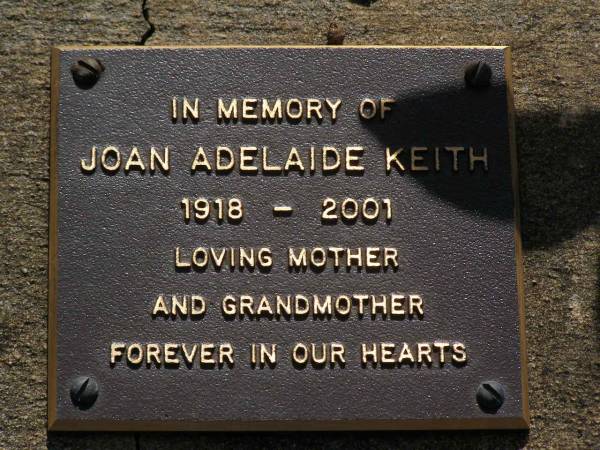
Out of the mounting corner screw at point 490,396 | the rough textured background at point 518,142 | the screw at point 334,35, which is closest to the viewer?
the mounting corner screw at point 490,396

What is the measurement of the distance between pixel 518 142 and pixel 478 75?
0.33 m

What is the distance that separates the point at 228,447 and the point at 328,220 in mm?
928

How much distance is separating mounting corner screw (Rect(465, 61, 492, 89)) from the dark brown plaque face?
1 centimetres

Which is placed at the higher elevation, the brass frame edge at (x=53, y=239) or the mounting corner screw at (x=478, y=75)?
the mounting corner screw at (x=478, y=75)

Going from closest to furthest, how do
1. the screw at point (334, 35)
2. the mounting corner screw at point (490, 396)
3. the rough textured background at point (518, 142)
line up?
the mounting corner screw at point (490, 396)
the rough textured background at point (518, 142)
the screw at point (334, 35)

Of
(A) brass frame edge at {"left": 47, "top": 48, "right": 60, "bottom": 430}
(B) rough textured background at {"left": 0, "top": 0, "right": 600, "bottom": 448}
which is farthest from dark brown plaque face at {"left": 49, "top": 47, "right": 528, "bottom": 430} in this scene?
A: (B) rough textured background at {"left": 0, "top": 0, "right": 600, "bottom": 448}

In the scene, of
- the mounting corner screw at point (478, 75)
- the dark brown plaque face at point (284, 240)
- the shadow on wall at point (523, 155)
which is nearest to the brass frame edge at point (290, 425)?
the dark brown plaque face at point (284, 240)

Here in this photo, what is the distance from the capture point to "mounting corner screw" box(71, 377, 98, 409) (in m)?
2.50

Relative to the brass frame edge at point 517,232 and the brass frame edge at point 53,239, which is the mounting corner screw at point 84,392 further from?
the brass frame edge at point 517,232

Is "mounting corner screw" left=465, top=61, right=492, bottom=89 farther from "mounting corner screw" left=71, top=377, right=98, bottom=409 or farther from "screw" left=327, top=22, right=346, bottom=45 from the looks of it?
"mounting corner screw" left=71, top=377, right=98, bottom=409

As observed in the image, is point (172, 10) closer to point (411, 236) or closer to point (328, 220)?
point (328, 220)

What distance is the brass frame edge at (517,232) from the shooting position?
8.38ft

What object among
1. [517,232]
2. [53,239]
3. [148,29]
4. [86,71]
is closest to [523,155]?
[517,232]

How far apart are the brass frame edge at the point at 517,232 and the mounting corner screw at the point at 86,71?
5.21 feet
